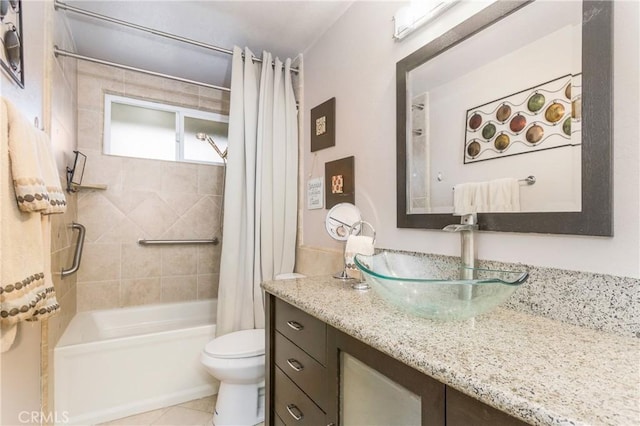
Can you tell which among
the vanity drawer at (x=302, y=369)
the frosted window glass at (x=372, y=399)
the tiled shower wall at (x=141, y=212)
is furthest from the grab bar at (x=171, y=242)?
the frosted window glass at (x=372, y=399)

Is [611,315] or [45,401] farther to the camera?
[45,401]

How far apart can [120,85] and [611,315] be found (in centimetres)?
322

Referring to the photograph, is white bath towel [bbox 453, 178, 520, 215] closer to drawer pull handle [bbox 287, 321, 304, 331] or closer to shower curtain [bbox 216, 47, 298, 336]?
drawer pull handle [bbox 287, 321, 304, 331]

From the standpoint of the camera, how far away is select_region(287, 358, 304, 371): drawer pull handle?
3.75ft

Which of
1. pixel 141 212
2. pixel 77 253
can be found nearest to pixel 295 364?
pixel 77 253

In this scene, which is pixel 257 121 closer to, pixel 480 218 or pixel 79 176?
pixel 79 176

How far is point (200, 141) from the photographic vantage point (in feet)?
9.38

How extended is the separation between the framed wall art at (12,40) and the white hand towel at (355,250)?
1.39 meters

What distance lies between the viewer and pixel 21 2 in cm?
117

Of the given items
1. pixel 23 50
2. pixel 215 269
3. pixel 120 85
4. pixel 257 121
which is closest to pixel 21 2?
pixel 23 50

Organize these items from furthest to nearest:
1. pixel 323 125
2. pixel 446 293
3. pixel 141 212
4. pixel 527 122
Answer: pixel 141 212, pixel 323 125, pixel 527 122, pixel 446 293

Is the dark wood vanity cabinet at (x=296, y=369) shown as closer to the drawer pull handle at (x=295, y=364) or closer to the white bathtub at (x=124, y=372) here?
the drawer pull handle at (x=295, y=364)

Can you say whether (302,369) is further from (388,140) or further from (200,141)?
(200,141)

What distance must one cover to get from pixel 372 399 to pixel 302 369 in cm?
35
